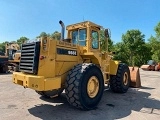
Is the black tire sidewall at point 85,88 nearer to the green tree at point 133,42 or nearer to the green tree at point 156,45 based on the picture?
the green tree at point 156,45

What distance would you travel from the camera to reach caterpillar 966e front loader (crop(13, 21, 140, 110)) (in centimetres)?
565

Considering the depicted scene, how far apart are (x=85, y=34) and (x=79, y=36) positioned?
31 cm

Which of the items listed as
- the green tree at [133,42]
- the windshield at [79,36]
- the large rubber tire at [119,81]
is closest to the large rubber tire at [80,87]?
the windshield at [79,36]

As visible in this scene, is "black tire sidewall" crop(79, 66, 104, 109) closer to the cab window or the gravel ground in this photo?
the gravel ground

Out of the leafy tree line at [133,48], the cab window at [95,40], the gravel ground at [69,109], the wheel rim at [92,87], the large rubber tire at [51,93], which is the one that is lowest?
the gravel ground at [69,109]

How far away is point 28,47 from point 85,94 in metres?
2.25

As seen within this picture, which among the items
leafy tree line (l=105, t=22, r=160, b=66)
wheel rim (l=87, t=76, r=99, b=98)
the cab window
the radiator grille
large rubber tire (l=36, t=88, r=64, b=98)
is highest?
leafy tree line (l=105, t=22, r=160, b=66)

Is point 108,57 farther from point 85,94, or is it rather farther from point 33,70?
point 33,70

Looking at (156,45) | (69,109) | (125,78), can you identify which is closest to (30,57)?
(69,109)

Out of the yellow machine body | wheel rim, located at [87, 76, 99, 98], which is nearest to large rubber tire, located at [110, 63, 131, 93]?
the yellow machine body

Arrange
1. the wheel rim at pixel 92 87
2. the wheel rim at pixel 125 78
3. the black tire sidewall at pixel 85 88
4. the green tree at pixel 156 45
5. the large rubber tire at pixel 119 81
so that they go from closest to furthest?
the black tire sidewall at pixel 85 88 < the wheel rim at pixel 92 87 < the large rubber tire at pixel 119 81 < the wheel rim at pixel 125 78 < the green tree at pixel 156 45

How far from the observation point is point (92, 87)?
21.2 ft

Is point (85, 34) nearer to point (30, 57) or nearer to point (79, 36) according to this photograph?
point (79, 36)

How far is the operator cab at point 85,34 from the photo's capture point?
7.08m
